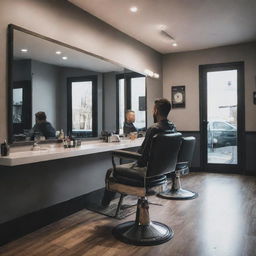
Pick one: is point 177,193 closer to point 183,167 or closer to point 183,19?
point 183,167

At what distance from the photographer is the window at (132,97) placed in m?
4.46

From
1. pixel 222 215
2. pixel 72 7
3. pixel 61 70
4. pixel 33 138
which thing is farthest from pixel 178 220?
A: pixel 72 7

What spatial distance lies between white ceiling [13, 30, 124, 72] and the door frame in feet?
8.95

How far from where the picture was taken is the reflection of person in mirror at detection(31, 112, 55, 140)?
115 inches

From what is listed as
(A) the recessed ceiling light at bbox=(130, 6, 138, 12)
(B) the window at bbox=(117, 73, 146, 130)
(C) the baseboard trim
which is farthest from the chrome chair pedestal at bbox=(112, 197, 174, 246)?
(A) the recessed ceiling light at bbox=(130, 6, 138, 12)

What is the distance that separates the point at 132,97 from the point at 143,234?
2.73 metres

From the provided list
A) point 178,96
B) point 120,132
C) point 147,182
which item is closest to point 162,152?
point 147,182

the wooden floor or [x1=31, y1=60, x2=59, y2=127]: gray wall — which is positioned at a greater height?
[x1=31, y1=60, x2=59, y2=127]: gray wall

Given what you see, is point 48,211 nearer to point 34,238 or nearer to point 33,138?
point 34,238

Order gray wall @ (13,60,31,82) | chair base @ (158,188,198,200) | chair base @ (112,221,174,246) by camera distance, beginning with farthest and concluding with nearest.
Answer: chair base @ (158,188,198,200) → gray wall @ (13,60,31,82) → chair base @ (112,221,174,246)

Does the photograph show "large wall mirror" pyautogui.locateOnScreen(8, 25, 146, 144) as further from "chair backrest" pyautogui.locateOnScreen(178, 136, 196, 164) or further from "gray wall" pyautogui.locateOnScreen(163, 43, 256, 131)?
"gray wall" pyautogui.locateOnScreen(163, 43, 256, 131)

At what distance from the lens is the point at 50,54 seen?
3.12m

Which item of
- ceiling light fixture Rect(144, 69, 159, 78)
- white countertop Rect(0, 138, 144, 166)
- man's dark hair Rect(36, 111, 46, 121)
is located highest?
ceiling light fixture Rect(144, 69, 159, 78)

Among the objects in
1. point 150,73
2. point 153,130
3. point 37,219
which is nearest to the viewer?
point 153,130
